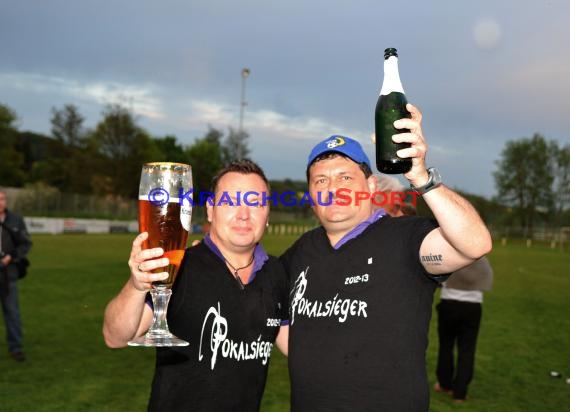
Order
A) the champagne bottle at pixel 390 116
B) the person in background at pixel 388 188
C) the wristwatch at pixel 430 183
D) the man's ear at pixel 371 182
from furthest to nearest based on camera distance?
the person in background at pixel 388 188 → the man's ear at pixel 371 182 → the wristwatch at pixel 430 183 → the champagne bottle at pixel 390 116

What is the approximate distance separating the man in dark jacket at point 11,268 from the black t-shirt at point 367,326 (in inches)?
258

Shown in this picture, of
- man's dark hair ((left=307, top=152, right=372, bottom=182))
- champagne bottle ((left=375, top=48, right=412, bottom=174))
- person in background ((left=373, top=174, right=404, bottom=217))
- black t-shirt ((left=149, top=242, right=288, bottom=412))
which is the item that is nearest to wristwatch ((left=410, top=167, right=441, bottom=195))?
champagne bottle ((left=375, top=48, right=412, bottom=174))

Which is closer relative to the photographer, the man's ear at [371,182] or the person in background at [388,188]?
the man's ear at [371,182]

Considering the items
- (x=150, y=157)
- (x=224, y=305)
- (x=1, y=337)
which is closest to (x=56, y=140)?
(x=150, y=157)

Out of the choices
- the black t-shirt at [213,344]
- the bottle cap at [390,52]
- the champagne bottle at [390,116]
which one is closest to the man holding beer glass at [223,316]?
the black t-shirt at [213,344]

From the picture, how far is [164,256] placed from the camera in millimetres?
2148

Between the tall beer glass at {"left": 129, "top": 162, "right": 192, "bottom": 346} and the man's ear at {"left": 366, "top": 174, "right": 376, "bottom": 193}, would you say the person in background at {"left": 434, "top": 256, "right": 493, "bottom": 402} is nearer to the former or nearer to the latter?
the man's ear at {"left": 366, "top": 174, "right": 376, "bottom": 193}

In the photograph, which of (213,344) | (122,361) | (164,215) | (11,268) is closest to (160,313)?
(164,215)

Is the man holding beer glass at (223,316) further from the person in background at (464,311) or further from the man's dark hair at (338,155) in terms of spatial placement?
the person in background at (464,311)

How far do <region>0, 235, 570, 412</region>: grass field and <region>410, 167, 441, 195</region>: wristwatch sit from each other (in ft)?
16.6

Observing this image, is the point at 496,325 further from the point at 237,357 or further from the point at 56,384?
the point at 237,357

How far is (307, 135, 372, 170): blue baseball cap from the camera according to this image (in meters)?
3.50

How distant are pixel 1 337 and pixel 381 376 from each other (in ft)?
28.0

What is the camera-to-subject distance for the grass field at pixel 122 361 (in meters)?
6.99
